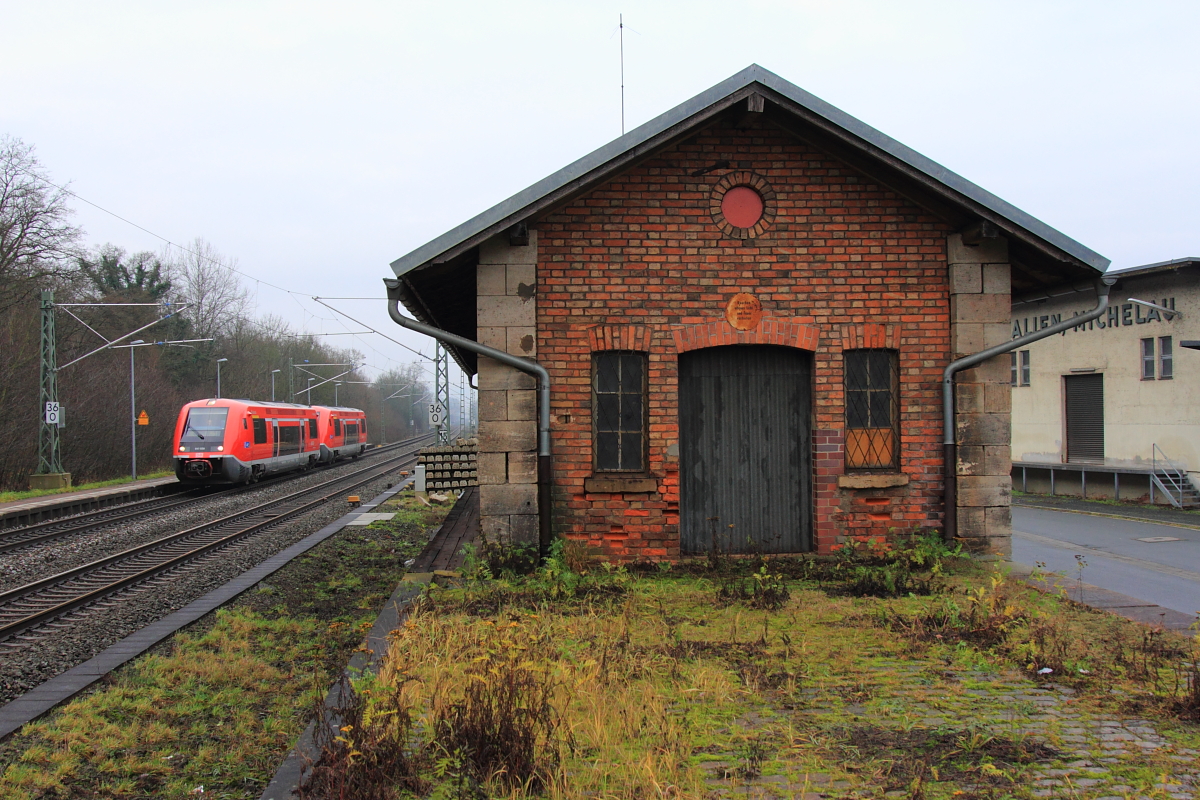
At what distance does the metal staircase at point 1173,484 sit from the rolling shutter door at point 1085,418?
226 cm

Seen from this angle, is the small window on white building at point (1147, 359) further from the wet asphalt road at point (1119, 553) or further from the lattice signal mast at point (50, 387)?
the lattice signal mast at point (50, 387)

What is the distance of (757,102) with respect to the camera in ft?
25.3

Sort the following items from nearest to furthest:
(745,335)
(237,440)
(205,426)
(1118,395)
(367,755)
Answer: (367,755) → (745,335) → (1118,395) → (205,426) → (237,440)

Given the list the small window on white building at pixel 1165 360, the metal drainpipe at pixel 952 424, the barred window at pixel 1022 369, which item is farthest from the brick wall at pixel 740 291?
the barred window at pixel 1022 369

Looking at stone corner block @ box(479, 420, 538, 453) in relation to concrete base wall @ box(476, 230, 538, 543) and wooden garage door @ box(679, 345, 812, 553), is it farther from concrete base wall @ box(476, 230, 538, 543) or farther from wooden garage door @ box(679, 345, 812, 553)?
wooden garage door @ box(679, 345, 812, 553)

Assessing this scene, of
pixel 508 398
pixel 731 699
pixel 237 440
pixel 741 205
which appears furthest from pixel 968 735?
pixel 237 440

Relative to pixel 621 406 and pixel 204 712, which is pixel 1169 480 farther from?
pixel 204 712

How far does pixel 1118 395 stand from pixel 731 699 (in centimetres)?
2450

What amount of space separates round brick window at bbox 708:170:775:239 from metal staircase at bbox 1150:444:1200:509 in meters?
19.3

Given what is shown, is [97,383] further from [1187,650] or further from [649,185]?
[1187,650]

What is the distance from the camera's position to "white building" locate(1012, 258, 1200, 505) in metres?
22.3

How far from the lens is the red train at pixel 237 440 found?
24422mm

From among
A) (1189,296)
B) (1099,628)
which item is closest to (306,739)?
(1099,628)

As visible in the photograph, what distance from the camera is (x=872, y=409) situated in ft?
27.3
